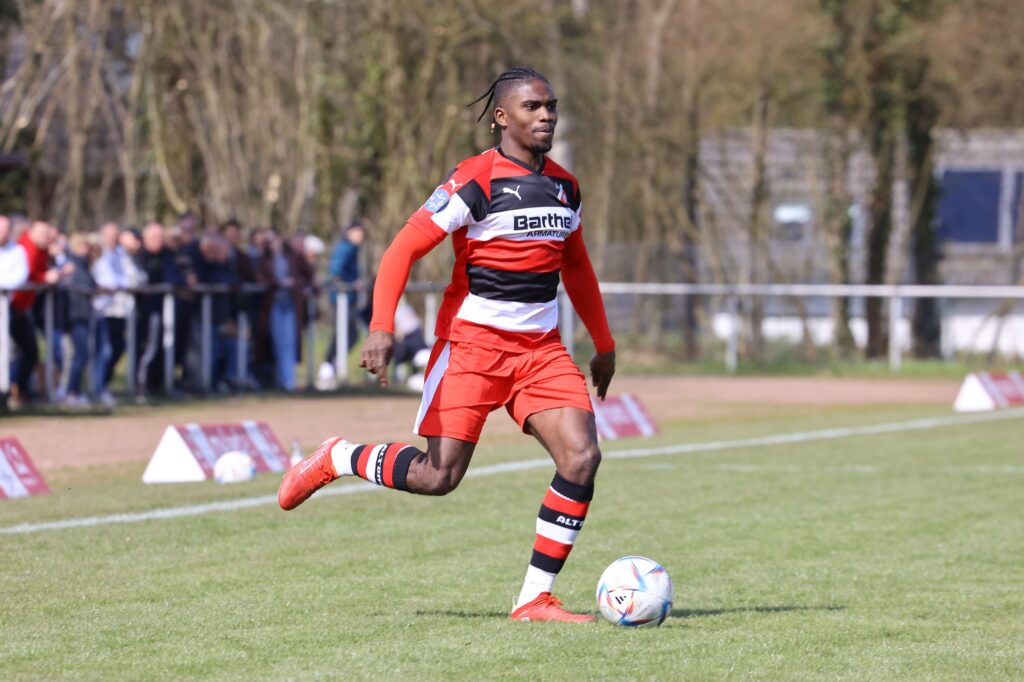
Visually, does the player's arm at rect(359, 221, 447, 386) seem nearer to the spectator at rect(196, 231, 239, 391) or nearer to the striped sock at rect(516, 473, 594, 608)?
the striped sock at rect(516, 473, 594, 608)

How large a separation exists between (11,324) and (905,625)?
12.4 m

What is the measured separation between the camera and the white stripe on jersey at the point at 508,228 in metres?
6.78

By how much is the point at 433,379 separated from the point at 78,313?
1186cm

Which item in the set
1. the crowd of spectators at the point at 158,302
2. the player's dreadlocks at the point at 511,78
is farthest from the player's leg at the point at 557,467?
the crowd of spectators at the point at 158,302

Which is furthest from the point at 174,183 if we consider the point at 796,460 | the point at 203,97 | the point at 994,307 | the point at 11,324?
the point at 796,460

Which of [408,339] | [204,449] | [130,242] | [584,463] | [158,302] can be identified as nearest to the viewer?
[584,463]

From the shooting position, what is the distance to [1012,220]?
36094 mm

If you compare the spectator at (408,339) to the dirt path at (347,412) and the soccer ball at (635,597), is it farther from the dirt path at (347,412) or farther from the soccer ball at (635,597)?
the soccer ball at (635,597)

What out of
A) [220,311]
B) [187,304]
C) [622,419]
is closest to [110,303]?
[187,304]

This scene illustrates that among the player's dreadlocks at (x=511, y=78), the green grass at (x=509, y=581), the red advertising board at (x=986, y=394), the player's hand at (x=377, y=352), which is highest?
the player's dreadlocks at (x=511, y=78)

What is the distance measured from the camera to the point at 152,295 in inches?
766

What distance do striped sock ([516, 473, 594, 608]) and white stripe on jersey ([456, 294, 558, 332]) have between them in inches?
24.5

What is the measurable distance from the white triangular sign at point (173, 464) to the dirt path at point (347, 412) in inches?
50.2

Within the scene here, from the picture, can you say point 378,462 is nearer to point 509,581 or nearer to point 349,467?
point 349,467
